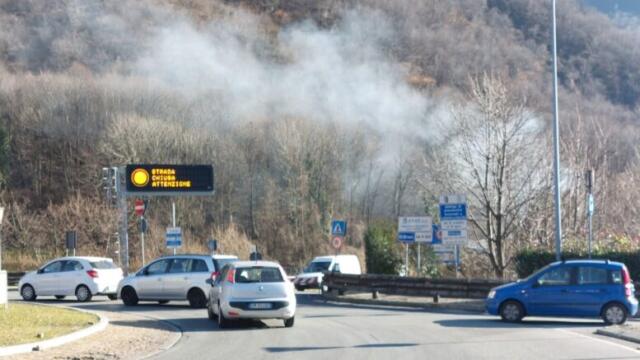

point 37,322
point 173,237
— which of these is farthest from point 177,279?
point 173,237

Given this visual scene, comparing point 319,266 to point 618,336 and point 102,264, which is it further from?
point 618,336

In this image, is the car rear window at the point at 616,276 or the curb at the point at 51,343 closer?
the curb at the point at 51,343

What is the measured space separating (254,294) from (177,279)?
Answer: 739 cm

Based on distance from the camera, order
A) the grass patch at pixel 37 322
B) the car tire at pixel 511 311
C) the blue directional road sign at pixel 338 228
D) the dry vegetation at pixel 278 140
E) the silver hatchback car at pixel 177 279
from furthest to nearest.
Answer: the dry vegetation at pixel 278 140, the blue directional road sign at pixel 338 228, the silver hatchback car at pixel 177 279, the car tire at pixel 511 311, the grass patch at pixel 37 322

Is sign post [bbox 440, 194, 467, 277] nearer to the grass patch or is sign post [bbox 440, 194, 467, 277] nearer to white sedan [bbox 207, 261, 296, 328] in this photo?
white sedan [bbox 207, 261, 296, 328]

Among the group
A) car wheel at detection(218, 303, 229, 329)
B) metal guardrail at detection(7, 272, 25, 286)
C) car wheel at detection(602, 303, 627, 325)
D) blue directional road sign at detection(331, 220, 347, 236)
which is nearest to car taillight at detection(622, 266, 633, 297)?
car wheel at detection(602, 303, 627, 325)

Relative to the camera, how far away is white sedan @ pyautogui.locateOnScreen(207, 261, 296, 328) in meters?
20.8

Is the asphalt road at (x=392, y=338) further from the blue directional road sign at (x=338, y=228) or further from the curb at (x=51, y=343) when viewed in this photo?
the blue directional road sign at (x=338, y=228)

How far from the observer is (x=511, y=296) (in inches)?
894

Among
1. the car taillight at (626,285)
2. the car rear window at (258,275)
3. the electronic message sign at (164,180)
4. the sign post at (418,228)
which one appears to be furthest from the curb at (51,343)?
the electronic message sign at (164,180)

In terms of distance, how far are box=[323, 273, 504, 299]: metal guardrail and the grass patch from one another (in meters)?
11.4

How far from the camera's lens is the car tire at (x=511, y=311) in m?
22.6

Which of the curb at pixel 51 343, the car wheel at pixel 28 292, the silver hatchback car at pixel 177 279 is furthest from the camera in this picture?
the car wheel at pixel 28 292

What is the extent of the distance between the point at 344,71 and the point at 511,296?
63.7 metres
